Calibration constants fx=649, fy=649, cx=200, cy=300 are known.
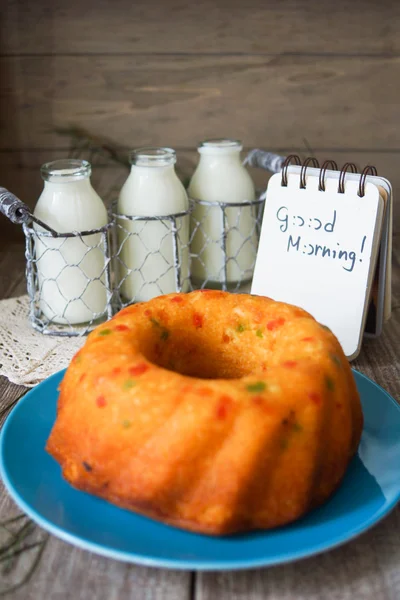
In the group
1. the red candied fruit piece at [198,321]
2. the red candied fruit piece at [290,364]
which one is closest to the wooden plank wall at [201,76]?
the red candied fruit piece at [198,321]

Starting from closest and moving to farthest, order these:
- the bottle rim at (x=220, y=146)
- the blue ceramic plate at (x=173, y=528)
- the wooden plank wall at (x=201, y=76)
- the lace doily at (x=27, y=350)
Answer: the blue ceramic plate at (x=173, y=528)
the lace doily at (x=27, y=350)
the bottle rim at (x=220, y=146)
the wooden plank wall at (x=201, y=76)

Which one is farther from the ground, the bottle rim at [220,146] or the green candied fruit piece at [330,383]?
the bottle rim at [220,146]

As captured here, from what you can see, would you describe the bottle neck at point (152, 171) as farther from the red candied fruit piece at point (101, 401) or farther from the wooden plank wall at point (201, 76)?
the red candied fruit piece at point (101, 401)

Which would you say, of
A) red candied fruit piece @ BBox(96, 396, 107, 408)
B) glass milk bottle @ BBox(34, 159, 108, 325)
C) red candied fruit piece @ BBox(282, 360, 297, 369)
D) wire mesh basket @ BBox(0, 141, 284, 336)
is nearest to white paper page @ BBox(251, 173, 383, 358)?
wire mesh basket @ BBox(0, 141, 284, 336)

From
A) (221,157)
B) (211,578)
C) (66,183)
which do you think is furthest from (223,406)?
(221,157)

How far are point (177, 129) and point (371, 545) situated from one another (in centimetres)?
109

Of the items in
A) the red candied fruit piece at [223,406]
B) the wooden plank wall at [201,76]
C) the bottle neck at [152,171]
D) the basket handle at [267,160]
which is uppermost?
the wooden plank wall at [201,76]

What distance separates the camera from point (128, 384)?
554 millimetres

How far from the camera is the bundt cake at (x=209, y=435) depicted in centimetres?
52

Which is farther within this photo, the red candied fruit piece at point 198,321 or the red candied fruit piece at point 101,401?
→ the red candied fruit piece at point 198,321

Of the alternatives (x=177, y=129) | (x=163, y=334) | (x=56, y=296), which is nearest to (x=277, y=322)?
(x=163, y=334)

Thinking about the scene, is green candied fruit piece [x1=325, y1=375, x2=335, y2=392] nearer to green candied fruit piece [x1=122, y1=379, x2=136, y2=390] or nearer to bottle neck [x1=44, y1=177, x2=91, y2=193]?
green candied fruit piece [x1=122, y1=379, x2=136, y2=390]

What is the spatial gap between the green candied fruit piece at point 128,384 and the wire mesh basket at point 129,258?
1.55ft

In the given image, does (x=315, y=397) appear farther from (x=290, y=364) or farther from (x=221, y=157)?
(x=221, y=157)
